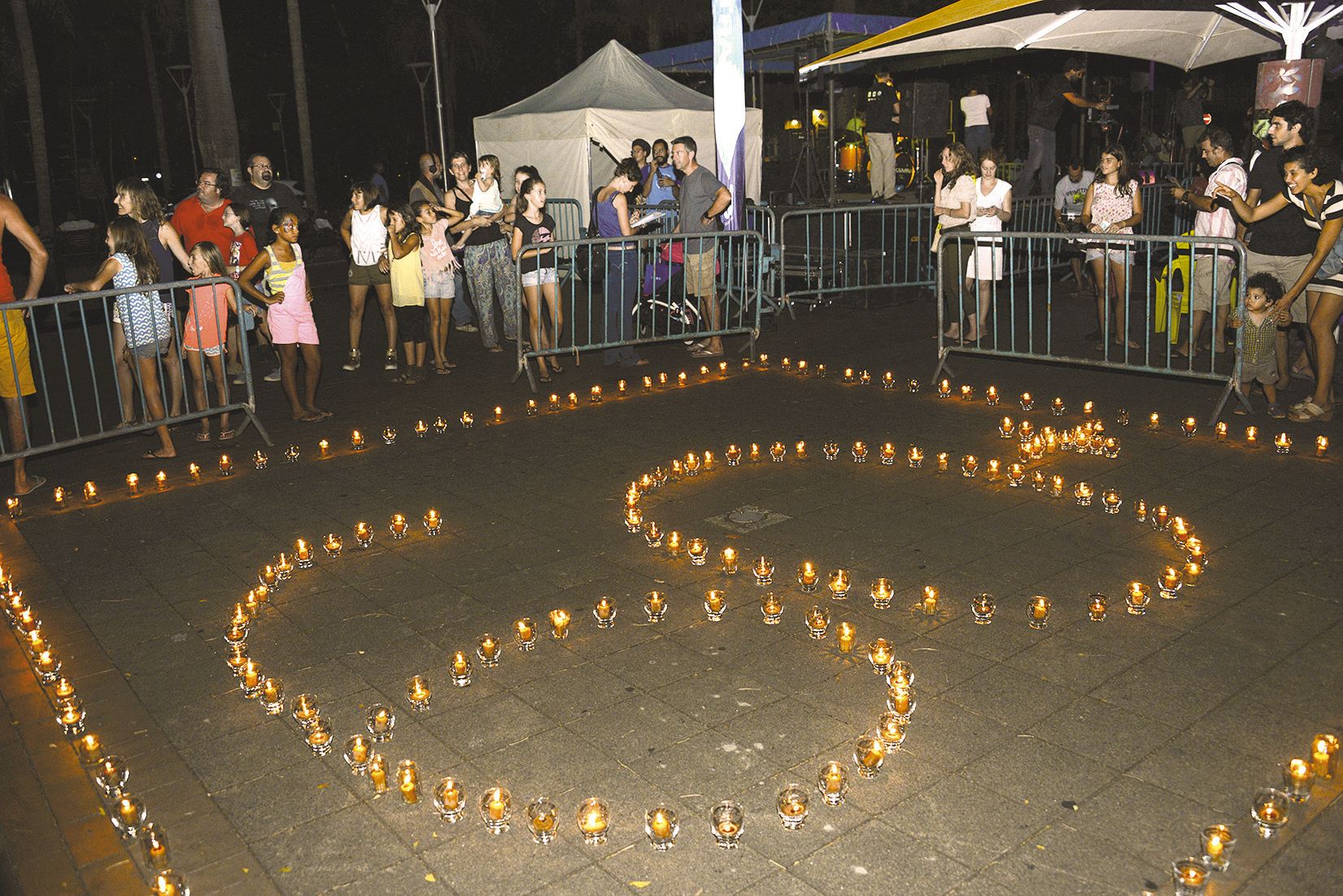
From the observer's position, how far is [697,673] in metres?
4.92

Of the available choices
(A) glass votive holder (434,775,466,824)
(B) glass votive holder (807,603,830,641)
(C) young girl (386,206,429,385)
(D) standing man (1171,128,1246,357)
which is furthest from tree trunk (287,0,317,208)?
(A) glass votive holder (434,775,466,824)

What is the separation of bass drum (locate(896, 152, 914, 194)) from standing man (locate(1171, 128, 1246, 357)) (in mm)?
13421

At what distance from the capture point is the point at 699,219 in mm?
11531

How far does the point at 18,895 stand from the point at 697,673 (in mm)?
2594

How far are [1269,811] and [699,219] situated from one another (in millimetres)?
8793

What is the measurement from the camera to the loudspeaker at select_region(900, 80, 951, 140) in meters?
19.7

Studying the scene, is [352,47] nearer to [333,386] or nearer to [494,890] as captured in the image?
[333,386]

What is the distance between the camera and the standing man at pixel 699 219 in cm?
1140

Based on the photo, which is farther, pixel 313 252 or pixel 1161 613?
pixel 313 252

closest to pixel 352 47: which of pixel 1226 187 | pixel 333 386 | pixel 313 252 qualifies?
pixel 313 252

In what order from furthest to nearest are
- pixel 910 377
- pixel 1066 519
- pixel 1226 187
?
pixel 910 377 < pixel 1226 187 < pixel 1066 519

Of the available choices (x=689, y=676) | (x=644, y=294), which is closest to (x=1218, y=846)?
(x=689, y=676)

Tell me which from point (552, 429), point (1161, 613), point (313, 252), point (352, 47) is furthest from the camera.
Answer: point (352, 47)

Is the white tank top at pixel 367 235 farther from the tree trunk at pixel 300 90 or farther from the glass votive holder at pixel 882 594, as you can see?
the tree trunk at pixel 300 90
